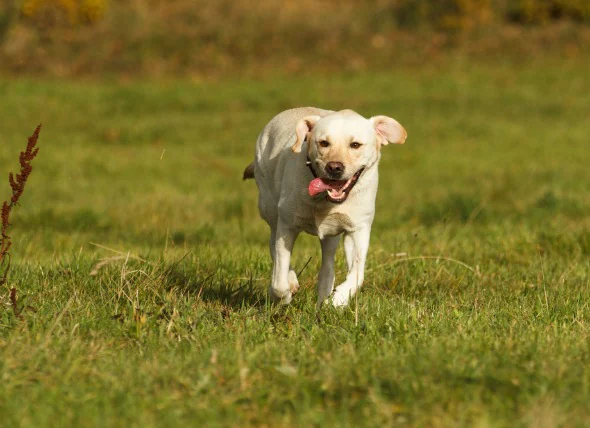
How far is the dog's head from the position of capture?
4.89 m

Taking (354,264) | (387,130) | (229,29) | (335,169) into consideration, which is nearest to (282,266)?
(354,264)

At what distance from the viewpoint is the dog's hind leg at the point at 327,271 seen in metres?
5.45

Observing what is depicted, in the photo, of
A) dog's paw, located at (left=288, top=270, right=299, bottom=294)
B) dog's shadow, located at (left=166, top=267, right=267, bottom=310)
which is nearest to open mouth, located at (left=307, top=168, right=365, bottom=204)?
dog's paw, located at (left=288, top=270, right=299, bottom=294)

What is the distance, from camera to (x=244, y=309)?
16.4 feet

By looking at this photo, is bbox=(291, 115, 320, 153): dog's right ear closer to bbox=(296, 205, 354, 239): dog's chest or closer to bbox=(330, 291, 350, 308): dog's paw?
bbox=(296, 205, 354, 239): dog's chest

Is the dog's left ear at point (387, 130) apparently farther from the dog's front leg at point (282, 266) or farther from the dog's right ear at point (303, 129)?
the dog's front leg at point (282, 266)

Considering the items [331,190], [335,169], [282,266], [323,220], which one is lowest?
[282,266]

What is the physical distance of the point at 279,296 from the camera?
514 cm

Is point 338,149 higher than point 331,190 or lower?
higher

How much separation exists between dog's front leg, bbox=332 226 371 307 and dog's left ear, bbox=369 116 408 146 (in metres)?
0.49

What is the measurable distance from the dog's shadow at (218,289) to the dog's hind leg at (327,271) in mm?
335

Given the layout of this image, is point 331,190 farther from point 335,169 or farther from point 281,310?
point 281,310

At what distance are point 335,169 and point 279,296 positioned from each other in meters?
0.78

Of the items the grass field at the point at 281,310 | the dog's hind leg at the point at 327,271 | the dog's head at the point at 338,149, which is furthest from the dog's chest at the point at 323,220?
the grass field at the point at 281,310
